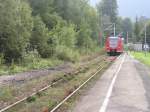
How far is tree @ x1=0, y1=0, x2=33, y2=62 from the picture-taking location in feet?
115

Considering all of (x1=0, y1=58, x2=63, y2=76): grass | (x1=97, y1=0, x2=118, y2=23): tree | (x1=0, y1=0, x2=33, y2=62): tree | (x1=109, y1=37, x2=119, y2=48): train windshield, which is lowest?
(x1=0, y1=58, x2=63, y2=76): grass

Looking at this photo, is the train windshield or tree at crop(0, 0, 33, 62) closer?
tree at crop(0, 0, 33, 62)

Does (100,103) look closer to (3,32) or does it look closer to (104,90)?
(104,90)

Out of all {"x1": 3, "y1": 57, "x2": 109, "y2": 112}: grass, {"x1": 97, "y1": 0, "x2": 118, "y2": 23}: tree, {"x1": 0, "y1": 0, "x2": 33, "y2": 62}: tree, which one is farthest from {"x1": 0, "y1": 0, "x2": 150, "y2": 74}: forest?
{"x1": 97, "y1": 0, "x2": 118, "y2": 23}: tree

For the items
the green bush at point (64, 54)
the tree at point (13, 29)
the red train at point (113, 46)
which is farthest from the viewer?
the red train at point (113, 46)

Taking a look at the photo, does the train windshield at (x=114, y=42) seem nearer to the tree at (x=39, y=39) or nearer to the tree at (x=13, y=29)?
the tree at (x=39, y=39)

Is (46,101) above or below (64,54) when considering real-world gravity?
below

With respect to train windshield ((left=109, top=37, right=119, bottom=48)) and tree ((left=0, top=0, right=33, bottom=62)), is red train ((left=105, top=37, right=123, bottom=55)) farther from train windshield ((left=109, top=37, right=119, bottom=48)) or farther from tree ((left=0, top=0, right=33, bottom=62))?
tree ((left=0, top=0, right=33, bottom=62))

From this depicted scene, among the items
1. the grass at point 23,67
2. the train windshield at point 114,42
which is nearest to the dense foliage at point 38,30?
the grass at point 23,67

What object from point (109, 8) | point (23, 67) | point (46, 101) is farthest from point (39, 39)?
point (109, 8)

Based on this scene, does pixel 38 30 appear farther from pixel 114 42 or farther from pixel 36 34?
pixel 114 42

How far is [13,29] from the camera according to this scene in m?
36.2

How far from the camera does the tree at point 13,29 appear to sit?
3503cm

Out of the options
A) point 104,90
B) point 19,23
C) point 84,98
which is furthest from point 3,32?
point 84,98
